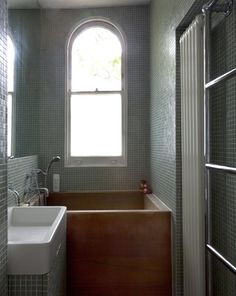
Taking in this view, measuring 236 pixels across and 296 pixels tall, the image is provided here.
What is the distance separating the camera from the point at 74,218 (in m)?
2.28

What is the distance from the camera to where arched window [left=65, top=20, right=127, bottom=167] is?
3270 mm

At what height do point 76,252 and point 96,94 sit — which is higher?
point 96,94

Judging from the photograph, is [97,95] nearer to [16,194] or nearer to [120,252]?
[16,194]

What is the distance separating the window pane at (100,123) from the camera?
328 cm

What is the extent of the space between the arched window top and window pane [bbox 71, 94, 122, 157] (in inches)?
4.8

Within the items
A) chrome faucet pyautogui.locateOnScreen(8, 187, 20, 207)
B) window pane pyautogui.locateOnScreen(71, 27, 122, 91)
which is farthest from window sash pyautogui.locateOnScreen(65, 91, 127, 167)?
chrome faucet pyautogui.locateOnScreen(8, 187, 20, 207)

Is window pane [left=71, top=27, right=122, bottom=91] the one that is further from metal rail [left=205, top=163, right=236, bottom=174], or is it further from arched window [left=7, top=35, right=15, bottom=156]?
metal rail [left=205, top=163, right=236, bottom=174]

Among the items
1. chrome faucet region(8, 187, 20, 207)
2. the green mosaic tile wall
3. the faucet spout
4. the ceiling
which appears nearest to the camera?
chrome faucet region(8, 187, 20, 207)

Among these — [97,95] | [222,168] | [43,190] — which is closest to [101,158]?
[97,95]

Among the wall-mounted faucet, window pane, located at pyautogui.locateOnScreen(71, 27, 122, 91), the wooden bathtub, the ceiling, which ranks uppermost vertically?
the ceiling

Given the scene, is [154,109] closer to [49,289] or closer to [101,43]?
[101,43]

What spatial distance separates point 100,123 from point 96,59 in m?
0.70

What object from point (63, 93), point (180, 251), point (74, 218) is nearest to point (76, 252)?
point (74, 218)

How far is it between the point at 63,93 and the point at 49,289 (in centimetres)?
231
